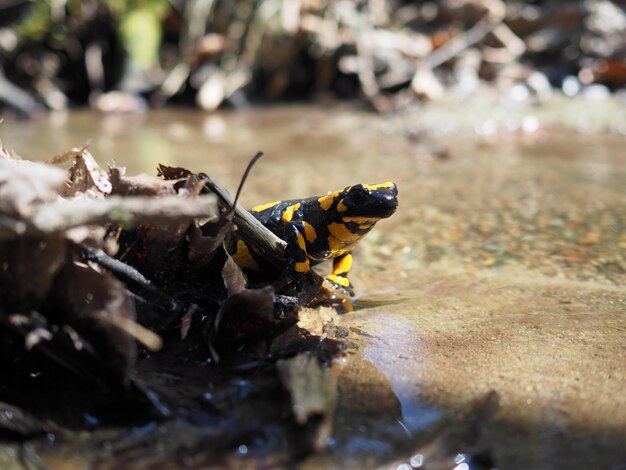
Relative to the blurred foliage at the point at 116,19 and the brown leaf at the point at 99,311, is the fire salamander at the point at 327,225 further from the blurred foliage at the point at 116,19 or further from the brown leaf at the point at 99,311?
the blurred foliage at the point at 116,19

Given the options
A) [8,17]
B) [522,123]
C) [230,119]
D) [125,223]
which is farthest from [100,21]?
[125,223]

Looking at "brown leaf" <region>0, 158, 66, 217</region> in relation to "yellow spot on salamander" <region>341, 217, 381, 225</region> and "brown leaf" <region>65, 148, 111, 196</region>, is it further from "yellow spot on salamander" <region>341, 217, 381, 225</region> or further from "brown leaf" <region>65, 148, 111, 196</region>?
"yellow spot on salamander" <region>341, 217, 381, 225</region>

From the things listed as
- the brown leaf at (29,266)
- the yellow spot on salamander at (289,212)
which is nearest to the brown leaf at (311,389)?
the brown leaf at (29,266)

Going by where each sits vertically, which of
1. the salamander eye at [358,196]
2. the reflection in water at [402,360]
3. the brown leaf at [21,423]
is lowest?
the reflection in water at [402,360]

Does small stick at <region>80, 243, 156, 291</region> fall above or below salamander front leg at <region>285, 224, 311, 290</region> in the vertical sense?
above

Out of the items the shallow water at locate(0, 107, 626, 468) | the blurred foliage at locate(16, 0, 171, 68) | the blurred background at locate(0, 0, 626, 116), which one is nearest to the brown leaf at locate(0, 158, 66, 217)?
the shallow water at locate(0, 107, 626, 468)

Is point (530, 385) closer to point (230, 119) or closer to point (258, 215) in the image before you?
point (258, 215)

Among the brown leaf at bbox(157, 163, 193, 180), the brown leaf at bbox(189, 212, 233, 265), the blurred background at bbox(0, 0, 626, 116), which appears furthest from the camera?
the blurred background at bbox(0, 0, 626, 116)
